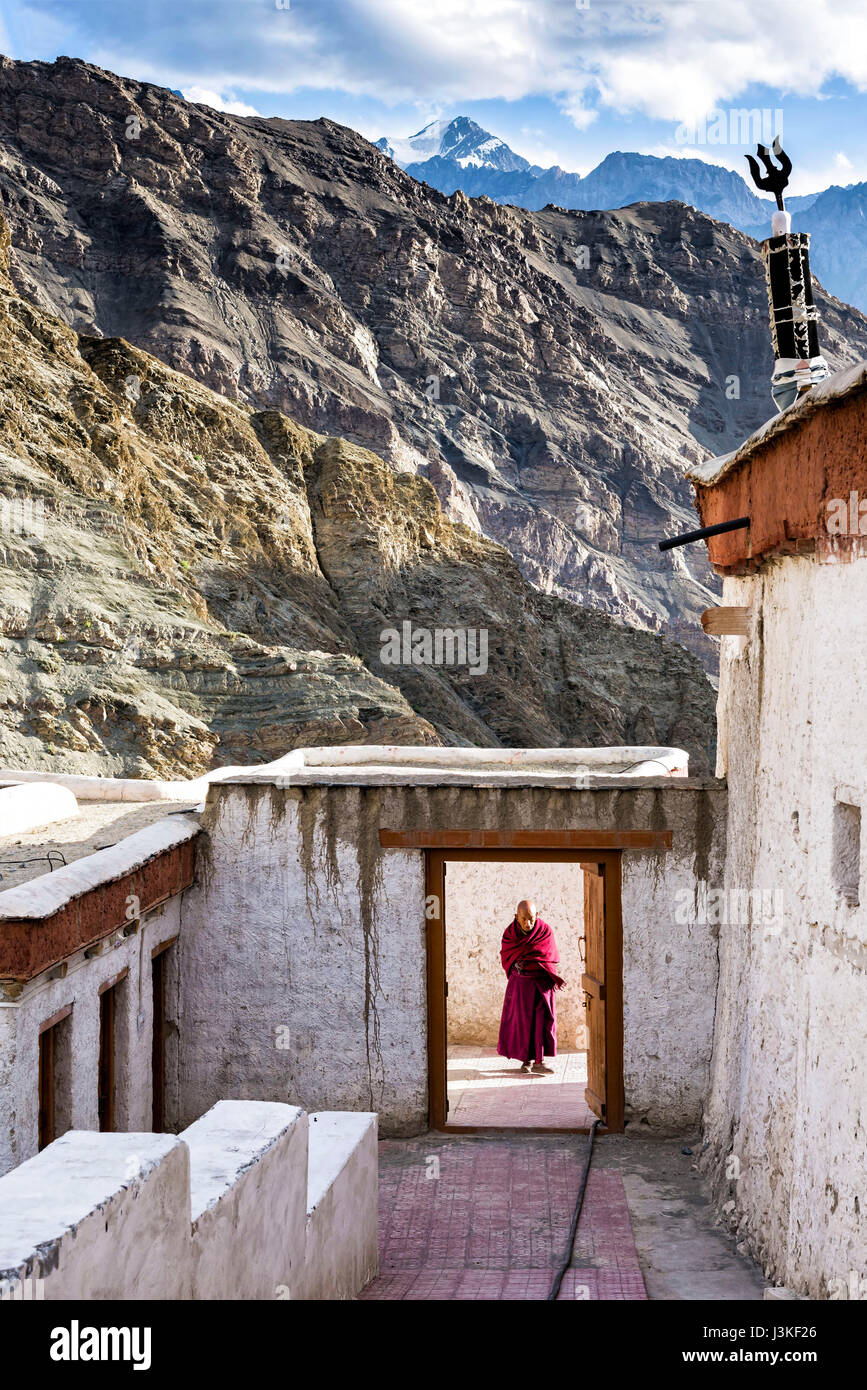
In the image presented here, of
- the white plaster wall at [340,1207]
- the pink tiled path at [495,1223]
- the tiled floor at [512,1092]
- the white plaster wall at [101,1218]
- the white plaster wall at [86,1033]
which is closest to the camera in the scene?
the white plaster wall at [101,1218]

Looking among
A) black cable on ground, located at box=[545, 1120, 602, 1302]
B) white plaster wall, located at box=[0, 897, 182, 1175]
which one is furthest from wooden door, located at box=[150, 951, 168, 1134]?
black cable on ground, located at box=[545, 1120, 602, 1302]

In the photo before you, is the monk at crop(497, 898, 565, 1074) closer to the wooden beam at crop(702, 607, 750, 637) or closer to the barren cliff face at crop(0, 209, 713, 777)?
the wooden beam at crop(702, 607, 750, 637)

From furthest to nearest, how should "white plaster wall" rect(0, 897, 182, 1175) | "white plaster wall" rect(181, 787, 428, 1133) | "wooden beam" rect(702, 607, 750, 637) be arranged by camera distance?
1. "white plaster wall" rect(181, 787, 428, 1133)
2. "wooden beam" rect(702, 607, 750, 637)
3. "white plaster wall" rect(0, 897, 182, 1175)

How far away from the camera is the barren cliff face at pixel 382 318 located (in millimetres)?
62906

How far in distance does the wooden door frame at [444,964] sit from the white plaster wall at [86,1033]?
1671 mm

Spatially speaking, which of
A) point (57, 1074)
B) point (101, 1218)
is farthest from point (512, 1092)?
point (101, 1218)

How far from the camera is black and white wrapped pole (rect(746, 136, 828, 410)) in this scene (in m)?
9.15

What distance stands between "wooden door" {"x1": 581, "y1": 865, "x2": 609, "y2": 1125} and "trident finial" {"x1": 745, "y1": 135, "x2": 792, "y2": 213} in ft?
16.0

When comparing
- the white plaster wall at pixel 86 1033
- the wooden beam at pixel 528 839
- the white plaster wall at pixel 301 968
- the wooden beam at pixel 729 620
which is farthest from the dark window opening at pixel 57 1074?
the wooden beam at pixel 729 620

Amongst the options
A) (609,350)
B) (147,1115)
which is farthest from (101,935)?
(609,350)

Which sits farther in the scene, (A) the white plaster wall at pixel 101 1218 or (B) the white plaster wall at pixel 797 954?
(B) the white plaster wall at pixel 797 954

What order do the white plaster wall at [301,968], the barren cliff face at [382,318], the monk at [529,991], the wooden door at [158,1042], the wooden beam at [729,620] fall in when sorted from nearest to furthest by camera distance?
the wooden beam at [729,620] → the wooden door at [158,1042] → the white plaster wall at [301,968] → the monk at [529,991] → the barren cliff face at [382,318]

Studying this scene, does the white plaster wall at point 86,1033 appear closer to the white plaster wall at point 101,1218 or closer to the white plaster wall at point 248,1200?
the white plaster wall at point 248,1200

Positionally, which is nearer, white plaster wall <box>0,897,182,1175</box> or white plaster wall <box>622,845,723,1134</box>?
white plaster wall <box>0,897,182,1175</box>
